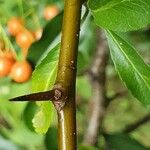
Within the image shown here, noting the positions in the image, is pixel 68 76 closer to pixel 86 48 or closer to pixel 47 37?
pixel 47 37

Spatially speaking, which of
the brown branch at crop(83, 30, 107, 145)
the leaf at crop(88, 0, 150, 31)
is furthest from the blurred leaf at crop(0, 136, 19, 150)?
the leaf at crop(88, 0, 150, 31)

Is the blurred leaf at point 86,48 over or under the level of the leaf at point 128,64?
over

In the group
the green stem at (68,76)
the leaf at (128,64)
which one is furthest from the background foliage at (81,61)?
the green stem at (68,76)

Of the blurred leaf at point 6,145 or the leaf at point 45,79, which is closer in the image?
the leaf at point 45,79

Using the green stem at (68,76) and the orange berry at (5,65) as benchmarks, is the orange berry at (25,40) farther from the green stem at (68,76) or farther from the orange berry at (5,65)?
the green stem at (68,76)

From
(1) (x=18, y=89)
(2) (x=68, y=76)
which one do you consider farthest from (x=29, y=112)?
(1) (x=18, y=89)

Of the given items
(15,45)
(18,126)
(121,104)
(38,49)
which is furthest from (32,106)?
(121,104)

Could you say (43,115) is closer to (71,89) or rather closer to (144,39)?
(71,89)
